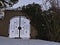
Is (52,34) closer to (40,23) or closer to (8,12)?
(40,23)

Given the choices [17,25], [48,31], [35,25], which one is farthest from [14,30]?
[48,31]

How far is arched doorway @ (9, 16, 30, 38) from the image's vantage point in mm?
22891

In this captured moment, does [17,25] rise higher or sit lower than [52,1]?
lower

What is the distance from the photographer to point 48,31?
2148 cm

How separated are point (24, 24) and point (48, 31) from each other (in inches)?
103

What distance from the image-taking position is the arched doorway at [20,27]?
75.1 feet

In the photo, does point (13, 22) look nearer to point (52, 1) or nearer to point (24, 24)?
point (24, 24)

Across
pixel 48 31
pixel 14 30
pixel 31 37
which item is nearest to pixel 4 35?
pixel 14 30

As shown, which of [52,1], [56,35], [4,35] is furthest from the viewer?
[4,35]

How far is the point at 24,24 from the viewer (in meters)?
23.0

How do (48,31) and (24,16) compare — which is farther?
(24,16)

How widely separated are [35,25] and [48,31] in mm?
1745

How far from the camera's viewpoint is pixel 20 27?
75.4 feet

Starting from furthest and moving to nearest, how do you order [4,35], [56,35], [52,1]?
1. [4,35]
2. [52,1]
3. [56,35]
